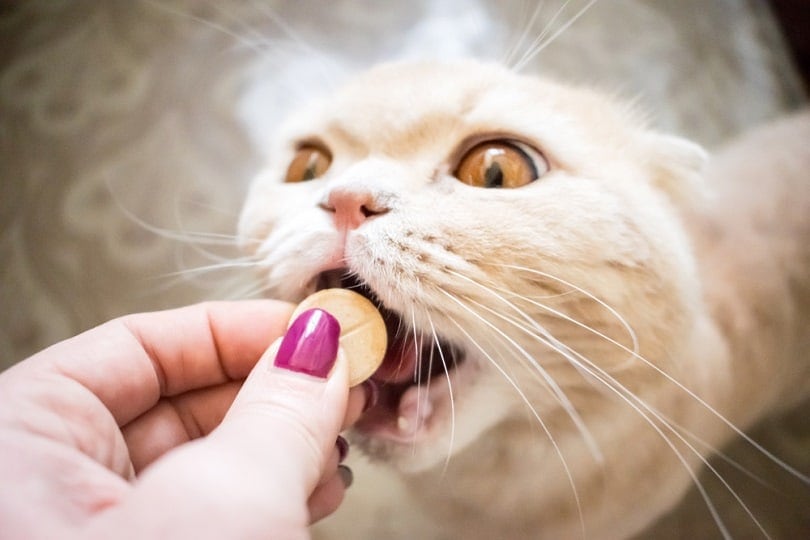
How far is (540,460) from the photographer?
28.2 inches

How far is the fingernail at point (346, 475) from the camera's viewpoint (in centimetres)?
67

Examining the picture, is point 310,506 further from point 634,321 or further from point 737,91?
point 737,91

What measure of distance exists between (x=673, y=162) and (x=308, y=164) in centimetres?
48

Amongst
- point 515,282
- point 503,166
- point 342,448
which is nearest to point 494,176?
point 503,166

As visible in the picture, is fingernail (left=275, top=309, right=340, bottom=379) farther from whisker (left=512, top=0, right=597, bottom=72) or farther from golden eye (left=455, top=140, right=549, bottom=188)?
whisker (left=512, top=0, right=597, bottom=72)

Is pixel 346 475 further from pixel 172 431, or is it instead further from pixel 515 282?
pixel 515 282

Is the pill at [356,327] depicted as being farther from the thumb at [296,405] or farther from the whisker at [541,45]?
the whisker at [541,45]

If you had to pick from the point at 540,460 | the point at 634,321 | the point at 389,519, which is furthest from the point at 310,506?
the point at 634,321

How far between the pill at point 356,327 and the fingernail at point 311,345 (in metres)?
0.02

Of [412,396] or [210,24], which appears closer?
[412,396]

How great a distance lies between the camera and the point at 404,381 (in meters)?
0.62

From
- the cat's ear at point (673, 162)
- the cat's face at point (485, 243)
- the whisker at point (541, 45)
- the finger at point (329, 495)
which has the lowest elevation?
the finger at point (329, 495)

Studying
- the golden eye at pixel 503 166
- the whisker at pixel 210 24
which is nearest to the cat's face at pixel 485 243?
the golden eye at pixel 503 166

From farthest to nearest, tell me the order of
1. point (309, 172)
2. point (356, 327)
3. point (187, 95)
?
1. point (187, 95)
2. point (309, 172)
3. point (356, 327)
